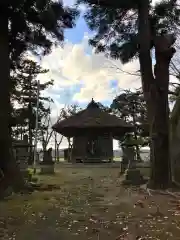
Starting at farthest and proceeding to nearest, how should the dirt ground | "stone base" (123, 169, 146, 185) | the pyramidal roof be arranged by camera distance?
the pyramidal roof < "stone base" (123, 169, 146, 185) < the dirt ground

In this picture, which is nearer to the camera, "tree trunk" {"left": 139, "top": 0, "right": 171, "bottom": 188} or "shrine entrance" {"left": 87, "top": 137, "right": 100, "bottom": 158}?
"tree trunk" {"left": 139, "top": 0, "right": 171, "bottom": 188}

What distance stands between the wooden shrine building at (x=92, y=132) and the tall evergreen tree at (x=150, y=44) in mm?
15466

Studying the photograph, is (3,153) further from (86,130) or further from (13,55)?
(86,130)

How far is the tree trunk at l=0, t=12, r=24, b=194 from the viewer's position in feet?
34.8

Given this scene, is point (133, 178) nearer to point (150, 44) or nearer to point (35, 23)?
point (150, 44)

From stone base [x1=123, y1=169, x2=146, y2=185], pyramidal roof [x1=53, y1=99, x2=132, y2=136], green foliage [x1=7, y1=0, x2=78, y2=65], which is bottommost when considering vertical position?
stone base [x1=123, y1=169, x2=146, y2=185]

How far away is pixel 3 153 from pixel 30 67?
2575 cm

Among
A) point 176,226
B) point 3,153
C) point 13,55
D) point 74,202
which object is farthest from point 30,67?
point 176,226

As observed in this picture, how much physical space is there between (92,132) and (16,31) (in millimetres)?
18872

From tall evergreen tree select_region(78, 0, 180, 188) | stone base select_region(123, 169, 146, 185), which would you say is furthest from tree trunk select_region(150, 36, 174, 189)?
stone base select_region(123, 169, 146, 185)

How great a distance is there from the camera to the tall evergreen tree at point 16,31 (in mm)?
10617

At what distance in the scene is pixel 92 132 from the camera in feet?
97.8

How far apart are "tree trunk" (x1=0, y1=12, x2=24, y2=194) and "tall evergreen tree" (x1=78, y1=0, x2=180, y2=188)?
2.74 metres

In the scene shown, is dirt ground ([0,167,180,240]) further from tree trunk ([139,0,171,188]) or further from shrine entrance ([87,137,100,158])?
shrine entrance ([87,137,100,158])
